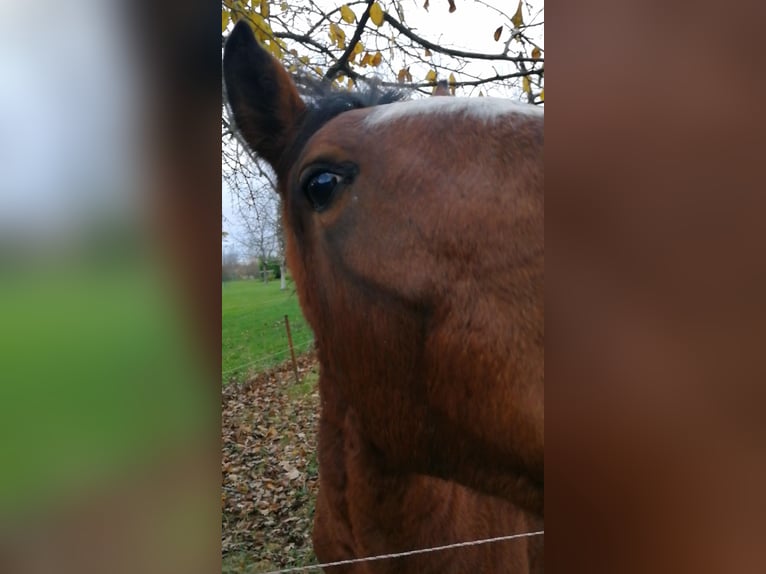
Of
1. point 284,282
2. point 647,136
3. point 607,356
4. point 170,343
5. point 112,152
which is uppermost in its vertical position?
point 647,136

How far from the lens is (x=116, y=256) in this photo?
1.66 meters

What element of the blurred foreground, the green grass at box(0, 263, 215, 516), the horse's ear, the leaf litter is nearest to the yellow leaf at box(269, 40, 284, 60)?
the horse's ear

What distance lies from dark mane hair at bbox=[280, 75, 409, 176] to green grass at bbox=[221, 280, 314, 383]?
1.42ft

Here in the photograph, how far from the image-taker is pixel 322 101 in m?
2.16

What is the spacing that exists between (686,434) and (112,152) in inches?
90.6

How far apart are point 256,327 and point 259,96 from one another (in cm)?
71

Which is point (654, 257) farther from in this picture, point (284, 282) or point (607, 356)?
point (284, 282)

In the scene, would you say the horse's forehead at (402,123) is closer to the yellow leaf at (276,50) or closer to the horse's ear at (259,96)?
the horse's ear at (259,96)

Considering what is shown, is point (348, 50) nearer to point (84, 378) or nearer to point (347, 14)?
point (347, 14)

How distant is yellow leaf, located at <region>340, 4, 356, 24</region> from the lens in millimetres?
2181

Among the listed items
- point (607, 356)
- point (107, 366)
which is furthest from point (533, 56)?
point (107, 366)

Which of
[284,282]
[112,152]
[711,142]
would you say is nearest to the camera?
[112,152]

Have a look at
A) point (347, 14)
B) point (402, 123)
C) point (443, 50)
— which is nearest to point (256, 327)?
point (402, 123)

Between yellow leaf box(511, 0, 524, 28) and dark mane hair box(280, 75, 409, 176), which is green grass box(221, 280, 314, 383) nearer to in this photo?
dark mane hair box(280, 75, 409, 176)
